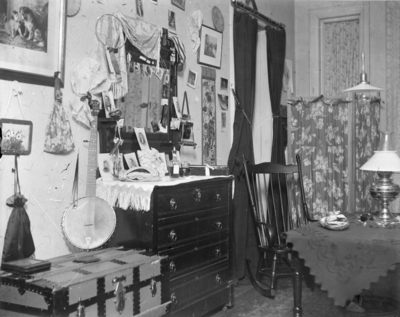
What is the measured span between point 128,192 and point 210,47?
205 cm

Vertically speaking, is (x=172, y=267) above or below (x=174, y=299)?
above

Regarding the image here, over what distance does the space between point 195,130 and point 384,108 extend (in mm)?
2687

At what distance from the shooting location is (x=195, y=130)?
4680mm

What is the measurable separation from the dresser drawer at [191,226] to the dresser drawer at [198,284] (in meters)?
0.27

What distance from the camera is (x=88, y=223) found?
3.13 m

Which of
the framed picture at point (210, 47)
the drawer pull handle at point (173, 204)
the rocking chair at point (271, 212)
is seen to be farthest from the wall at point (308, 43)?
the drawer pull handle at point (173, 204)

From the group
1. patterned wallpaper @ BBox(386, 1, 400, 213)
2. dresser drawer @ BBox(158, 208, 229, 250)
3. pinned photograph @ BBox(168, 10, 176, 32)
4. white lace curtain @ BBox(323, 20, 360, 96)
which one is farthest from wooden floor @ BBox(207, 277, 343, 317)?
white lace curtain @ BBox(323, 20, 360, 96)

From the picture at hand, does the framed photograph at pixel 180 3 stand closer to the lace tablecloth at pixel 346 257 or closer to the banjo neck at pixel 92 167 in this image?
the banjo neck at pixel 92 167

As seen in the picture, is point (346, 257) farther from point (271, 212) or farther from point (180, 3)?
point (180, 3)

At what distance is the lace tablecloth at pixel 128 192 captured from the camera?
3.28 m

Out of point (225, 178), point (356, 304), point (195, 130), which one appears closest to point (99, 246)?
point (225, 178)

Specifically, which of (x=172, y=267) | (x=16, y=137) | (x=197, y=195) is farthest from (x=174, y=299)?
(x=16, y=137)

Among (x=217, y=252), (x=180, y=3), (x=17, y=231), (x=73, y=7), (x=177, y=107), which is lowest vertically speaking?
(x=217, y=252)

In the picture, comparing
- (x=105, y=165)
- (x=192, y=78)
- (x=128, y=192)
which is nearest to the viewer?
(x=128, y=192)
